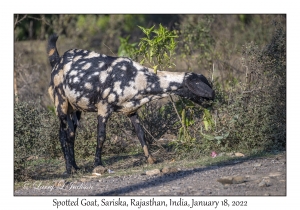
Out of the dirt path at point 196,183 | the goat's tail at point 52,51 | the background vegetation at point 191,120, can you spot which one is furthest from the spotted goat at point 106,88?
the dirt path at point 196,183

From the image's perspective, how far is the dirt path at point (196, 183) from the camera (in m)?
8.32

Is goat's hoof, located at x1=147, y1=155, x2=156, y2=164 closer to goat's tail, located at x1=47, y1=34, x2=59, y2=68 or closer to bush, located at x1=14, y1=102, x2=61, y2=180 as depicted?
bush, located at x1=14, y1=102, x2=61, y2=180

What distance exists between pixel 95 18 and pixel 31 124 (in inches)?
535

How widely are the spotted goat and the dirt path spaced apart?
1.30 meters

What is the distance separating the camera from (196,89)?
10.5m

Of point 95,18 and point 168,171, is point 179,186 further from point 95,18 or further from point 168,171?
point 95,18

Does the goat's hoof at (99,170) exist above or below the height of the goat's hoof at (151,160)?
below

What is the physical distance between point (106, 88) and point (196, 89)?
1625 millimetres

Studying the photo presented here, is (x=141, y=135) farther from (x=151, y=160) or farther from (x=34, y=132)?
(x=34, y=132)

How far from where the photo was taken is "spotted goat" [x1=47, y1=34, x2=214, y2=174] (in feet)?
35.1

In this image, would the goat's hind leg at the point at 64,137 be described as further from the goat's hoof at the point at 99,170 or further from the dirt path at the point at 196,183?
the dirt path at the point at 196,183

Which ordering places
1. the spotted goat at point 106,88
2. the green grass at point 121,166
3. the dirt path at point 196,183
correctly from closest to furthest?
the dirt path at point 196,183, the green grass at point 121,166, the spotted goat at point 106,88

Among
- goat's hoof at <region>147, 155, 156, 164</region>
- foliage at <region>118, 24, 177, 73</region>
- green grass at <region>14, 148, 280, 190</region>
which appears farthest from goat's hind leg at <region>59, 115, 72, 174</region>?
foliage at <region>118, 24, 177, 73</region>
